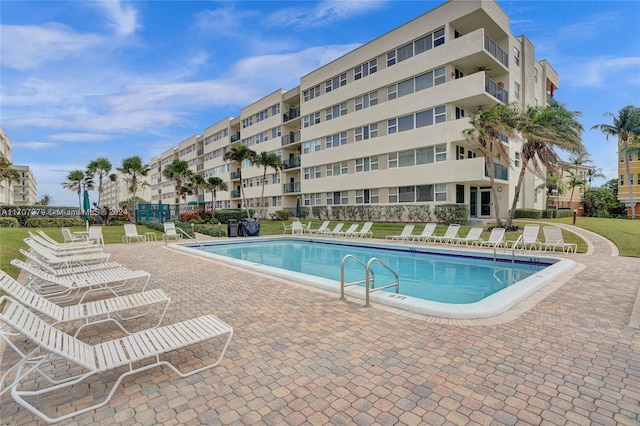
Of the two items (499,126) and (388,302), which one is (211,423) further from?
(499,126)

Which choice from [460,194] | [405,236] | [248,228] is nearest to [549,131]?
[460,194]

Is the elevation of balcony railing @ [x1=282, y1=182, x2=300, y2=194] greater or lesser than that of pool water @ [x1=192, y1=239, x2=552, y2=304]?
greater

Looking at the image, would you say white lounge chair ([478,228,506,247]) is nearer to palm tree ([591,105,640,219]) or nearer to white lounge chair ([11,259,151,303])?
white lounge chair ([11,259,151,303])

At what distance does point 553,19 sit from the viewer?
15742 mm

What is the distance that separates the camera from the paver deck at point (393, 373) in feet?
9.18

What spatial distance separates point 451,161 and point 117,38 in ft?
64.9

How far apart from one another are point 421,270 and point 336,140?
22.2 m

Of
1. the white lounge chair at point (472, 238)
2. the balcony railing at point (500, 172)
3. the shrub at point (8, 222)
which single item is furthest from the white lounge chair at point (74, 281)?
the shrub at point (8, 222)

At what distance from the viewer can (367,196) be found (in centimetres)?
2878

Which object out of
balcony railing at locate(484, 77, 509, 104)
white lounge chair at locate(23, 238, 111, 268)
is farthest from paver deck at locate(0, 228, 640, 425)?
balcony railing at locate(484, 77, 509, 104)

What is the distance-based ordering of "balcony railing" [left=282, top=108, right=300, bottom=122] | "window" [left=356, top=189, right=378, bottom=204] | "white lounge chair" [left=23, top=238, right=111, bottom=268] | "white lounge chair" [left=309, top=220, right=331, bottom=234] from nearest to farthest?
"white lounge chair" [left=23, top=238, right=111, bottom=268] < "white lounge chair" [left=309, top=220, right=331, bottom=234] < "window" [left=356, top=189, right=378, bottom=204] < "balcony railing" [left=282, top=108, right=300, bottom=122]

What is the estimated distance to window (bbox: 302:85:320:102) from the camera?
34062 millimetres

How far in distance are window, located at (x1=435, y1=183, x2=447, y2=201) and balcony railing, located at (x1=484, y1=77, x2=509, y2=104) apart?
672 centimetres

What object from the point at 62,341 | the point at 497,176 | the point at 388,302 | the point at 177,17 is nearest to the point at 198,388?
the point at 62,341
